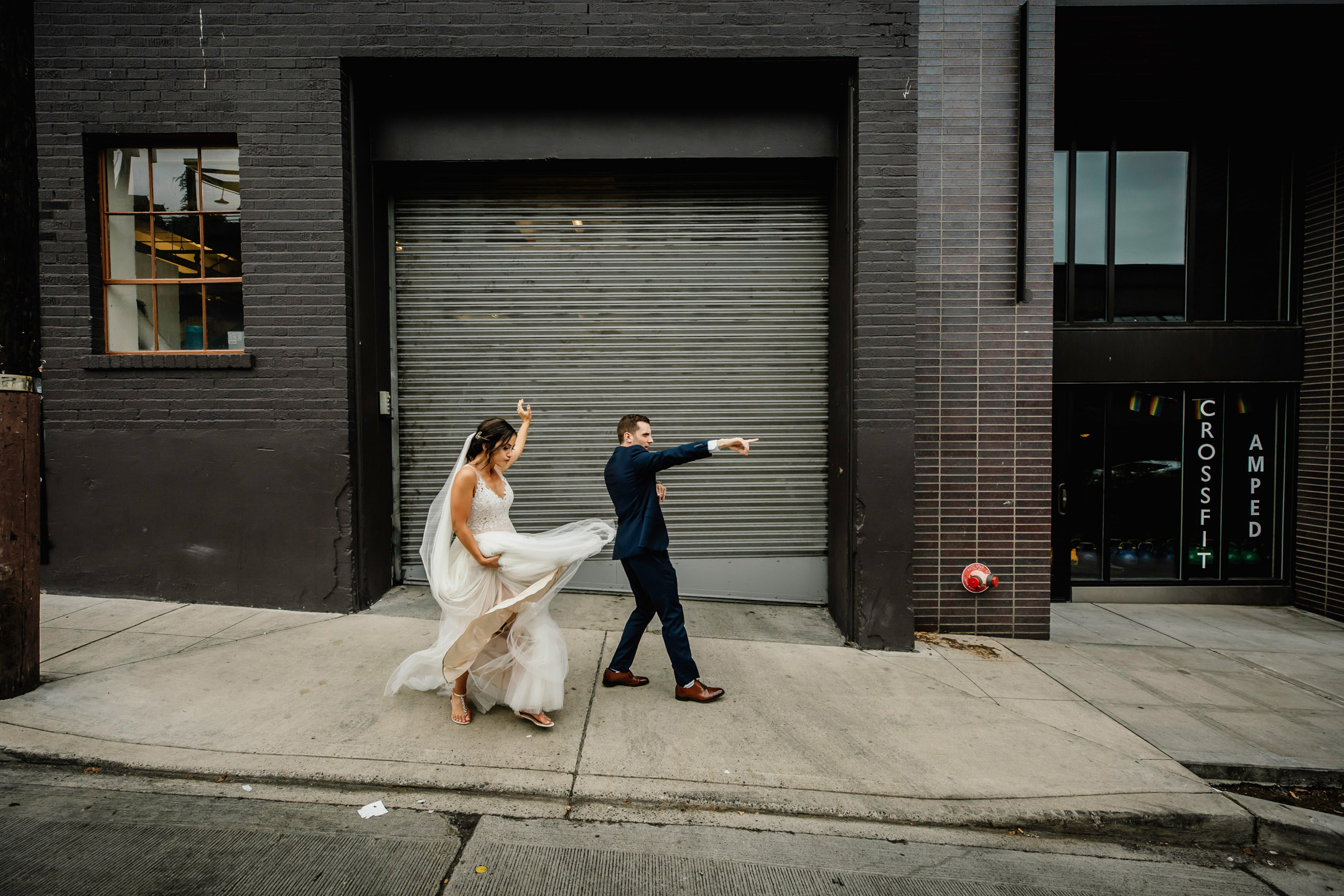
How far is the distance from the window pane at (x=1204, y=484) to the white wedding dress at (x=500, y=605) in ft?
24.8

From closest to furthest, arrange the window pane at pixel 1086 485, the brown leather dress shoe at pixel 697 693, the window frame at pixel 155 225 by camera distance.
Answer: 1. the brown leather dress shoe at pixel 697 693
2. the window frame at pixel 155 225
3. the window pane at pixel 1086 485

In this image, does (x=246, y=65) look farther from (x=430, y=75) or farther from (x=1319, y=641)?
(x=1319, y=641)

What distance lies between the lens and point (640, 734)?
376 centimetres

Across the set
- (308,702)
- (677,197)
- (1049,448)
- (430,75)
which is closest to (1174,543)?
(1049,448)

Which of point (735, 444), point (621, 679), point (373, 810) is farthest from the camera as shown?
point (621, 679)

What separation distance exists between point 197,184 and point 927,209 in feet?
22.6

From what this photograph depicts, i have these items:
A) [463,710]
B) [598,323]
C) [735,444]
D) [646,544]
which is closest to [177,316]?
[598,323]

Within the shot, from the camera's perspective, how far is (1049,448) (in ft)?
18.8

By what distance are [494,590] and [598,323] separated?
328 centimetres

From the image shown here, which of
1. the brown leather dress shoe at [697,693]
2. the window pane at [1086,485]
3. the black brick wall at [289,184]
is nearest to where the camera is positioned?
the brown leather dress shoe at [697,693]

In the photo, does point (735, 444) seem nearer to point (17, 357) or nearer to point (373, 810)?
point (373, 810)

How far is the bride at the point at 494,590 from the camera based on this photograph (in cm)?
370

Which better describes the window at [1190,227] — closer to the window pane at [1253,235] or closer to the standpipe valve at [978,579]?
the window pane at [1253,235]

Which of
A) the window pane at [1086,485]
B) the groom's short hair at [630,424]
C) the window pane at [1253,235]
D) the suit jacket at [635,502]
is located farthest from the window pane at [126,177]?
the window pane at [1253,235]
